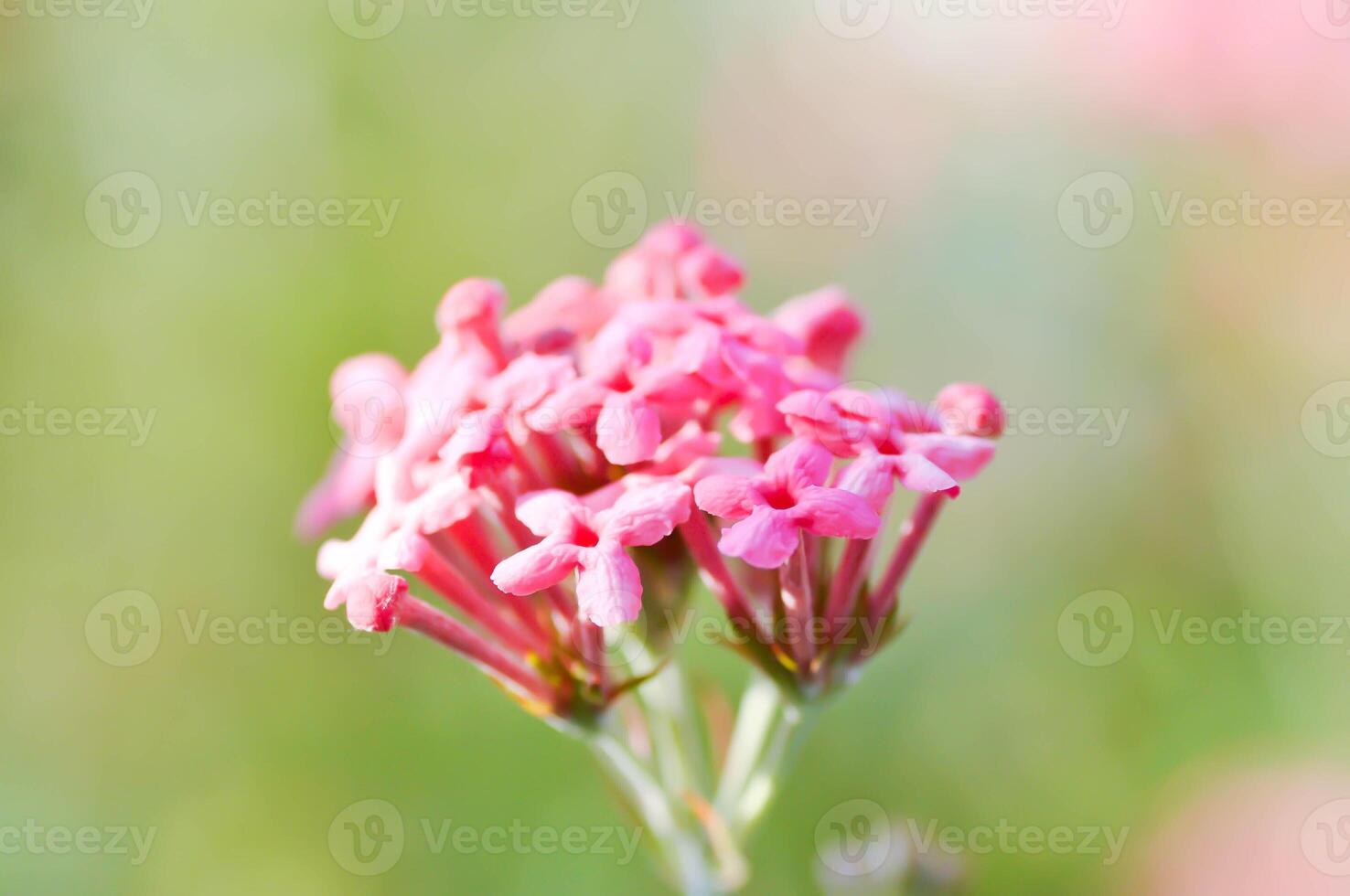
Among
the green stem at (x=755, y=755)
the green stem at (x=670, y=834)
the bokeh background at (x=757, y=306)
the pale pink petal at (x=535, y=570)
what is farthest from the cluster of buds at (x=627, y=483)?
the bokeh background at (x=757, y=306)

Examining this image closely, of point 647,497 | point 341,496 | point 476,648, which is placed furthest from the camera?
point 341,496

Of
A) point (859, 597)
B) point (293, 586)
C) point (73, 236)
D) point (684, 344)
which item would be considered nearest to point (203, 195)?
point (73, 236)

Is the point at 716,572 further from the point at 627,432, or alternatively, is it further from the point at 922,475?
the point at 922,475

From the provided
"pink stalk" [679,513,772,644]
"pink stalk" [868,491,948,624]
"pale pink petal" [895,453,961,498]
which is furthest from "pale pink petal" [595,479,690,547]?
"pink stalk" [868,491,948,624]

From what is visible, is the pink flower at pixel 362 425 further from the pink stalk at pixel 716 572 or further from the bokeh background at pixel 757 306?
the bokeh background at pixel 757 306

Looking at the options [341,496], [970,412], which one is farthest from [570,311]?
[970,412]
